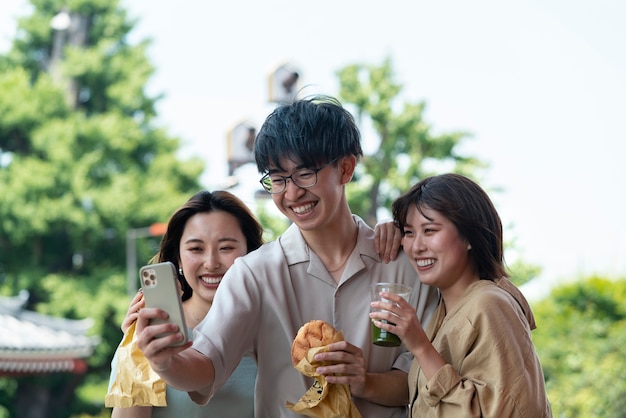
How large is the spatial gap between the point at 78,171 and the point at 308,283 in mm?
15422

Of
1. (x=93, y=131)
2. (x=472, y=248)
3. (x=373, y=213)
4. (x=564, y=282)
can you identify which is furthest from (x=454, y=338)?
(x=93, y=131)

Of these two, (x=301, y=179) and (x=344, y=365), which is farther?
(x=301, y=179)

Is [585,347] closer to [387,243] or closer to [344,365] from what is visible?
[387,243]

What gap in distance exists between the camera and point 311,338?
2.09 m

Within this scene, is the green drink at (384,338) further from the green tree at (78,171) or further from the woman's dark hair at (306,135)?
the green tree at (78,171)

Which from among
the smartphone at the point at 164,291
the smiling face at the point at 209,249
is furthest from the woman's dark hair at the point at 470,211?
the smartphone at the point at 164,291

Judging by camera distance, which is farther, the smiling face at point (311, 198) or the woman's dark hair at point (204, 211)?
the woman's dark hair at point (204, 211)

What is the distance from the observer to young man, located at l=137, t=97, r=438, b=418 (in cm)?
221

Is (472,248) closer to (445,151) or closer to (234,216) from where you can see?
(234,216)

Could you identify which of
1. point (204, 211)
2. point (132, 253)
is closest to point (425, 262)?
point (204, 211)

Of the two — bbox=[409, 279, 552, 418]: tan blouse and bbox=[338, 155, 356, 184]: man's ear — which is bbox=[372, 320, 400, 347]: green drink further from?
bbox=[338, 155, 356, 184]: man's ear

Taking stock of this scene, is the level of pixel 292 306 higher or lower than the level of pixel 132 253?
lower

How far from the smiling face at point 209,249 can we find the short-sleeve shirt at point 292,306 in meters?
0.41

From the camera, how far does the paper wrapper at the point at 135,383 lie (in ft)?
7.30
